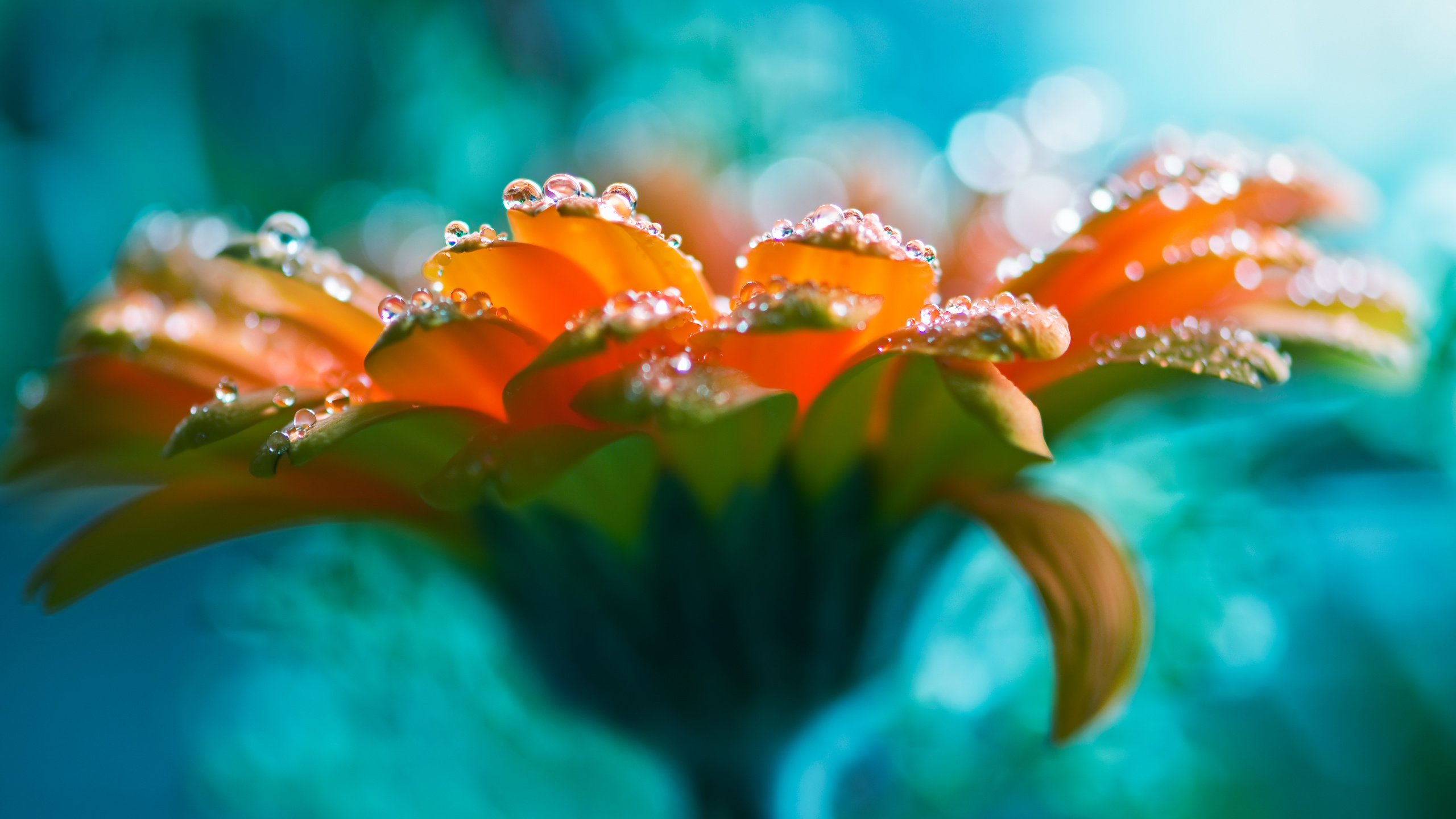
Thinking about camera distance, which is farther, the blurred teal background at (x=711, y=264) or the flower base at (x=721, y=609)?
the blurred teal background at (x=711, y=264)

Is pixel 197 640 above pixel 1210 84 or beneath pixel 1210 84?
beneath

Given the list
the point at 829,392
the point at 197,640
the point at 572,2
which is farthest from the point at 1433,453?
the point at 197,640

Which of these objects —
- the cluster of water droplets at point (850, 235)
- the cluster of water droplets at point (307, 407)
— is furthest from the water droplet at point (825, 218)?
the cluster of water droplets at point (307, 407)

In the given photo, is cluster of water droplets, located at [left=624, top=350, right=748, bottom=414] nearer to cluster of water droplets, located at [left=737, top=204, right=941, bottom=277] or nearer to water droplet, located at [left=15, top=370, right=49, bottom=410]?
cluster of water droplets, located at [left=737, top=204, right=941, bottom=277]

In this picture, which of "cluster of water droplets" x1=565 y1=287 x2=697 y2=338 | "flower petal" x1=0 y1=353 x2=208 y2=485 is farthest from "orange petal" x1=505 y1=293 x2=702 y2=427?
"flower petal" x1=0 y1=353 x2=208 y2=485

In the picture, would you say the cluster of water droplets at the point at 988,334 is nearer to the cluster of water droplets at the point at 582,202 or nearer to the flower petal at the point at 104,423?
the cluster of water droplets at the point at 582,202

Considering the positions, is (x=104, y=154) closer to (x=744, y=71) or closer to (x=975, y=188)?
(x=744, y=71)
